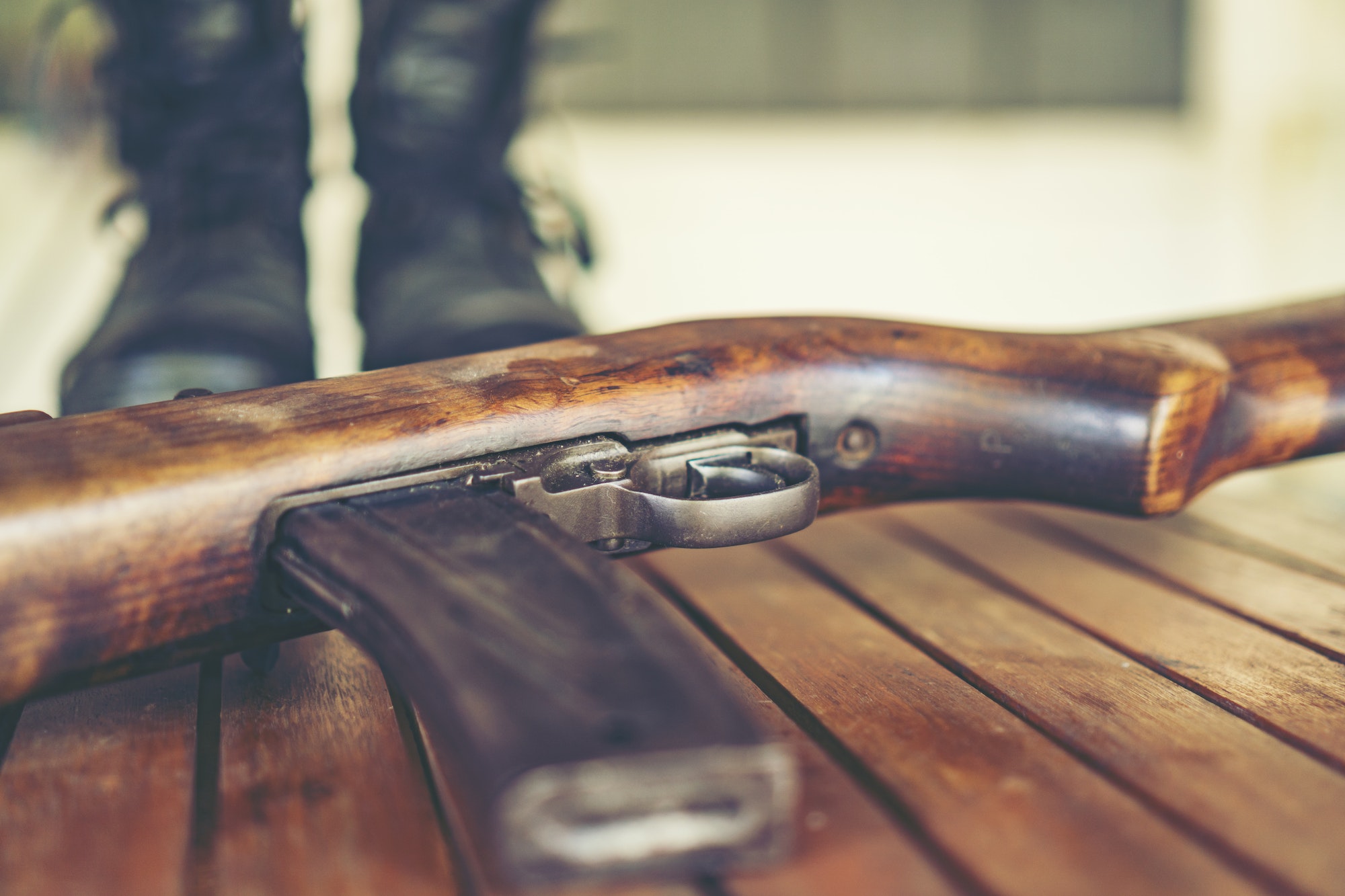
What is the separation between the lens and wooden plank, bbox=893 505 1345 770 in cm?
48

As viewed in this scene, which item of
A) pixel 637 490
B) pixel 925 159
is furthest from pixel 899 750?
pixel 925 159

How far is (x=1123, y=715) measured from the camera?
0.48m

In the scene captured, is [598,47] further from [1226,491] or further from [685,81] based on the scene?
[1226,491]

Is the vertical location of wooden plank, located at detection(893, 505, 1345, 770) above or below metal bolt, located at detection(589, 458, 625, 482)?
below

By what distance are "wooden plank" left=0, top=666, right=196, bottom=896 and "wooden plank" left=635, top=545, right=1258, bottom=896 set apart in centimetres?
28

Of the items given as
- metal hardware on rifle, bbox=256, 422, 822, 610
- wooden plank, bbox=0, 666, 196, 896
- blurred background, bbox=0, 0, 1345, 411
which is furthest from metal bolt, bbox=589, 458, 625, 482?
blurred background, bbox=0, 0, 1345, 411

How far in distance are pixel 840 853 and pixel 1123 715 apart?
19 cm

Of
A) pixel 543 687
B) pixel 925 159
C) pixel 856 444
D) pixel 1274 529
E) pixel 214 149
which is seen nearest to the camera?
pixel 543 687

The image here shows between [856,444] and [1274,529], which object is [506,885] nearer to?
[856,444]

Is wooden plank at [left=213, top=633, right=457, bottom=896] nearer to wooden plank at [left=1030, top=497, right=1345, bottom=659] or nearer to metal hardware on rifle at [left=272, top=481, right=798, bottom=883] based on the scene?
metal hardware on rifle at [left=272, top=481, right=798, bottom=883]

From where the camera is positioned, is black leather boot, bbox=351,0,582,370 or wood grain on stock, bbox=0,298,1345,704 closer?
wood grain on stock, bbox=0,298,1345,704

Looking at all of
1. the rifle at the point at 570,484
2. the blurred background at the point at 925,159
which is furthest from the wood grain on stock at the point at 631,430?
the blurred background at the point at 925,159

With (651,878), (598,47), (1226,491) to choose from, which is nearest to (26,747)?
(651,878)

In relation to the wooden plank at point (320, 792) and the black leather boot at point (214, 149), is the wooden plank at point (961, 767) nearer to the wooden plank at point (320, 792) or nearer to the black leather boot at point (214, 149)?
the wooden plank at point (320, 792)
